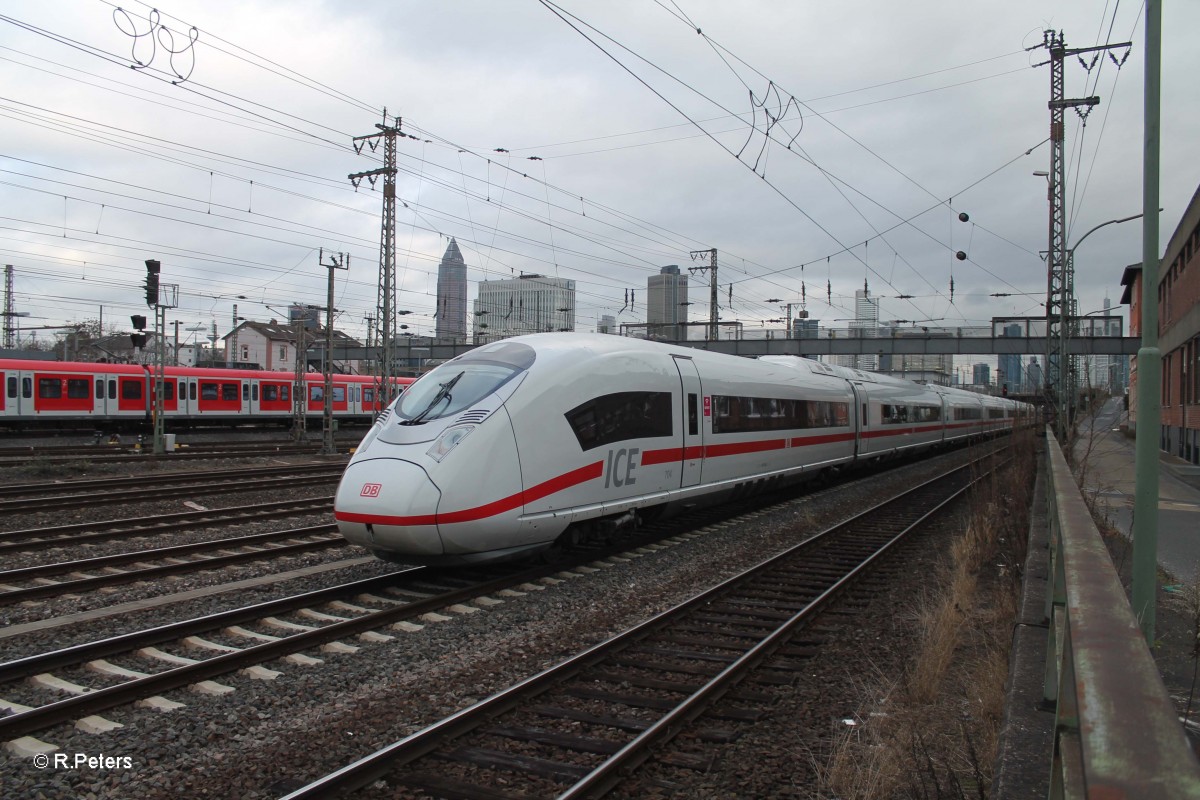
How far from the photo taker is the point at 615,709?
517 centimetres

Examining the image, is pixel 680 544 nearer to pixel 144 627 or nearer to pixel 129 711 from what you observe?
Result: pixel 144 627

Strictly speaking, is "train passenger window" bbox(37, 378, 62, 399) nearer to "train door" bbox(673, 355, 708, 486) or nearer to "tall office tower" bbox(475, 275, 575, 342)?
"tall office tower" bbox(475, 275, 575, 342)

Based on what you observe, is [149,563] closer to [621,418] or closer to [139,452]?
[621,418]

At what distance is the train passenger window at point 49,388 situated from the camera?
28595mm

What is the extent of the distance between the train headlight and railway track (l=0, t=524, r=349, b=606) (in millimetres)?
3485

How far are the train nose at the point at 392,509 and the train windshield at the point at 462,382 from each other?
745mm

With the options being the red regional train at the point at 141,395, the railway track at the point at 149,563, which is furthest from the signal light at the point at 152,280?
the railway track at the point at 149,563

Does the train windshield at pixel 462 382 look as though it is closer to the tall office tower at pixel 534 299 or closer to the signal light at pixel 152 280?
the signal light at pixel 152 280

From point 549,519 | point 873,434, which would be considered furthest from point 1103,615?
point 873,434

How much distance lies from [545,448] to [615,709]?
144 inches

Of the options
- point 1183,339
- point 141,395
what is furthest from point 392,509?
point 141,395

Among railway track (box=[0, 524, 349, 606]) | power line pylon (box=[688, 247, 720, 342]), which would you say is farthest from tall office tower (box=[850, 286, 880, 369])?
railway track (box=[0, 524, 349, 606])

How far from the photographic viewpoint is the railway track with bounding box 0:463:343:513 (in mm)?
13719

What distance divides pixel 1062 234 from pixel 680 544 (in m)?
15.8
